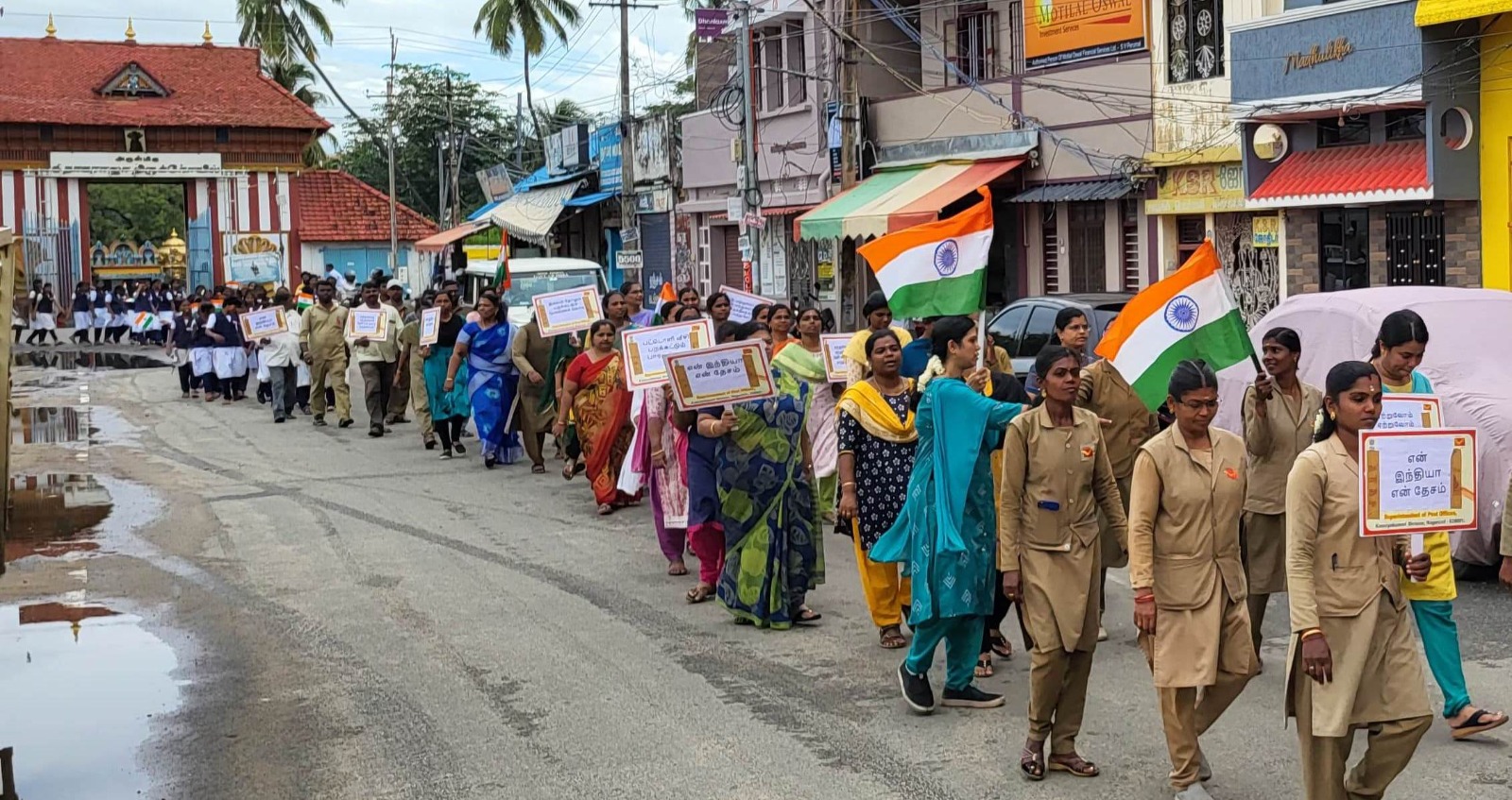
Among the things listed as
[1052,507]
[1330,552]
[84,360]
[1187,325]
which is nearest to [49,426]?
[84,360]

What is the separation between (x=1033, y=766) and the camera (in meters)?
6.39

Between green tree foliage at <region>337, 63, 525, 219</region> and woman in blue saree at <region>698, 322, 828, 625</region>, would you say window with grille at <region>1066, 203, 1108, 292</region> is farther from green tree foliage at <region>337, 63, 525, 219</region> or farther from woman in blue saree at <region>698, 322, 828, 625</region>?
green tree foliage at <region>337, 63, 525, 219</region>

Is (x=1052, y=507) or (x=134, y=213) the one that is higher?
(x=134, y=213)

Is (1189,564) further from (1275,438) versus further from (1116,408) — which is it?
(1116,408)

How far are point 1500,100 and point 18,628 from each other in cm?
1513

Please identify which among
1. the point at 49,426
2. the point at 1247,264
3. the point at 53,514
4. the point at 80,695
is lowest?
the point at 80,695

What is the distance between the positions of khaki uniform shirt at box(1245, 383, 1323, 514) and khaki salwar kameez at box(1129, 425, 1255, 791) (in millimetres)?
1757

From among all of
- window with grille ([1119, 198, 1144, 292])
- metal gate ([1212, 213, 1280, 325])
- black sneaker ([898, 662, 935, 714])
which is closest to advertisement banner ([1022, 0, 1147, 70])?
window with grille ([1119, 198, 1144, 292])

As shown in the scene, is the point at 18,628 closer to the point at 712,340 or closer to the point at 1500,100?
the point at 712,340

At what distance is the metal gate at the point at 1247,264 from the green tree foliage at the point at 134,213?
200ft

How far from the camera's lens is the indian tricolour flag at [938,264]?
29.2 feet

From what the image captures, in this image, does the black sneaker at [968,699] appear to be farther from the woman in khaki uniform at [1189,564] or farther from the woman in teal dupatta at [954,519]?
the woman in khaki uniform at [1189,564]

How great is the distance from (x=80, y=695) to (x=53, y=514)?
7.00m

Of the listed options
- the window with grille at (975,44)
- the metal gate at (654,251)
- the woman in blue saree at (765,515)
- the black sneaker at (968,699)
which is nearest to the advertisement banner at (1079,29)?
the window with grille at (975,44)
